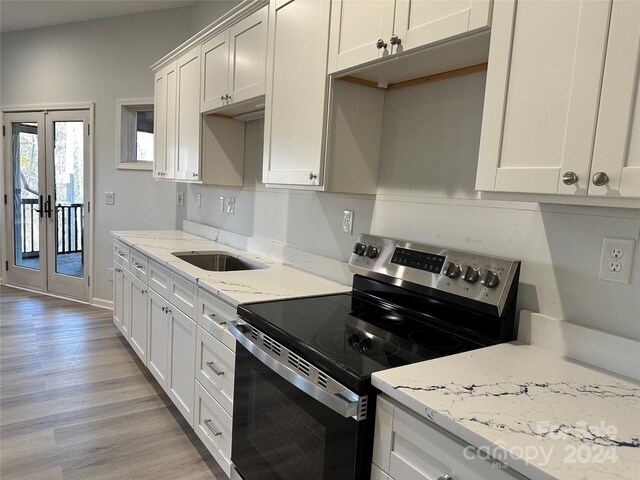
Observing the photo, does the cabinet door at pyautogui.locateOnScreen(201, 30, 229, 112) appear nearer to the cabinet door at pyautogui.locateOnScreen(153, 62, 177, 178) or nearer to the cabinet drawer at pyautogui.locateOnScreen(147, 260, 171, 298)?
the cabinet door at pyautogui.locateOnScreen(153, 62, 177, 178)

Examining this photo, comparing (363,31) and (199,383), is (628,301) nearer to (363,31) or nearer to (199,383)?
(363,31)

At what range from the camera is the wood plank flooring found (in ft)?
6.45

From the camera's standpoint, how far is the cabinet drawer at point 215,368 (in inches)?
66.9

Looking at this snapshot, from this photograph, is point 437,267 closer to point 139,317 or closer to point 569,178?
point 569,178

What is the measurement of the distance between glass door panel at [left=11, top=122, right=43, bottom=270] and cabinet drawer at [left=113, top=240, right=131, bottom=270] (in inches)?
83.3

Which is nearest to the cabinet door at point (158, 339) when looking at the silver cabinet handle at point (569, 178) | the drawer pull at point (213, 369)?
the drawer pull at point (213, 369)

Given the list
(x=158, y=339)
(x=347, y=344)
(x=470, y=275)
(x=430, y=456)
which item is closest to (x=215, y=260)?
(x=158, y=339)

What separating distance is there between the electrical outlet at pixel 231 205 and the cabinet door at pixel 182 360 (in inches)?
41.6

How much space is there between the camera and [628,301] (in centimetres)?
112

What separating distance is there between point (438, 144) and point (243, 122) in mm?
1706

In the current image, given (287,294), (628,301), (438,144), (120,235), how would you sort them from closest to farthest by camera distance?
1. (628,301)
2. (438,144)
3. (287,294)
4. (120,235)

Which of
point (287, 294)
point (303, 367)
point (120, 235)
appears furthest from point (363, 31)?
point (120, 235)

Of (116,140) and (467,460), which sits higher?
(116,140)

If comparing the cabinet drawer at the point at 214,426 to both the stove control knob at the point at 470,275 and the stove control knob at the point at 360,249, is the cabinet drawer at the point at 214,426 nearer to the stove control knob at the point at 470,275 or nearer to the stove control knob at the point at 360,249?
the stove control knob at the point at 360,249
